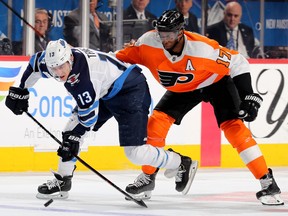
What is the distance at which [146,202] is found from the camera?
6797 millimetres

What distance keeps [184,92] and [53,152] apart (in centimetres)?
216

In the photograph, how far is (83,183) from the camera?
7941mm

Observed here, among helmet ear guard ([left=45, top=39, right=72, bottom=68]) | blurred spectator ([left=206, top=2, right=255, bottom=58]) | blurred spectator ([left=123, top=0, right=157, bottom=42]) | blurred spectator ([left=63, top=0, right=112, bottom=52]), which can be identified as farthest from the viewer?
blurred spectator ([left=206, top=2, right=255, bottom=58])

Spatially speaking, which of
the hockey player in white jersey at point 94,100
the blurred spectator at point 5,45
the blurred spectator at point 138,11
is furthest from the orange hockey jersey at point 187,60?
the blurred spectator at point 138,11

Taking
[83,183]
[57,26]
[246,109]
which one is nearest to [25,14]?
[57,26]

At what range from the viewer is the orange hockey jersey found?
6.61 metres

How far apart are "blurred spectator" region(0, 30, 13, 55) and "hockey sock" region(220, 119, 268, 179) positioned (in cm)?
296

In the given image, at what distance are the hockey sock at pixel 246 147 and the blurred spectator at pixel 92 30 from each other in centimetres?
313

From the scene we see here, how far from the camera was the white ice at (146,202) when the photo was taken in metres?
6.28

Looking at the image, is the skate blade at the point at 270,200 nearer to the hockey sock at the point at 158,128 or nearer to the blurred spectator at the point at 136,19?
the hockey sock at the point at 158,128

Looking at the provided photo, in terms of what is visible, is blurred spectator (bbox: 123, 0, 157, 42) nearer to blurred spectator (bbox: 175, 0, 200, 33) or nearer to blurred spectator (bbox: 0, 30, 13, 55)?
blurred spectator (bbox: 175, 0, 200, 33)

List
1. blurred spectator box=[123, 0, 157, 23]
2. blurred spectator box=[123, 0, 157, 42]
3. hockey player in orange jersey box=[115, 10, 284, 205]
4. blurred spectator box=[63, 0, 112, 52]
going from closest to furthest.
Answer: hockey player in orange jersey box=[115, 10, 284, 205] < blurred spectator box=[63, 0, 112, 52] < blurred spectator box=[123, 0, 157, 42] < blurred spectator box=[123, 0, 157, 23]

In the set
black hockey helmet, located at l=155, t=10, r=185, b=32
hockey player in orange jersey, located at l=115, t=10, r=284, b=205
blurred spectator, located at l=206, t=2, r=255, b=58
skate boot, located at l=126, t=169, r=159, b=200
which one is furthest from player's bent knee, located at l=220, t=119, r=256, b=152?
blurred spectator, located at l=206, t=2, r=255, b=58

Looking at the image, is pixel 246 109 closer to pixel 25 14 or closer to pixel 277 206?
pixel 277 206
